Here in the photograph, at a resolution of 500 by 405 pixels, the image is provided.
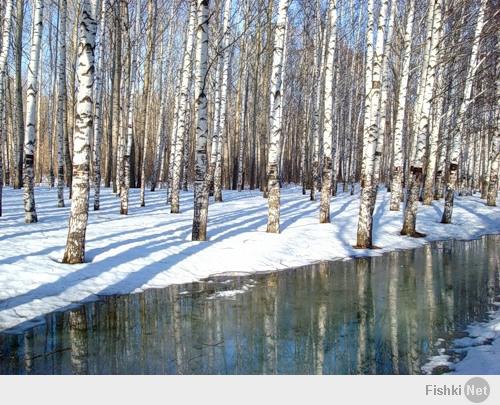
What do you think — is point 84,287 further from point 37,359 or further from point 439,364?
point 439,364

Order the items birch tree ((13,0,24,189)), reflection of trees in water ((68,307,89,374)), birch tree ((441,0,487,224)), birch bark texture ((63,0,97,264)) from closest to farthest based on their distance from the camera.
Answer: reflection of trees in water ((68,307,89,374))
birch bark texture ((63,0,97,264))
birch tree ((441,0,487,224))
birch tree ((13,0,24,189))

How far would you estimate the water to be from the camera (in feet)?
14.9

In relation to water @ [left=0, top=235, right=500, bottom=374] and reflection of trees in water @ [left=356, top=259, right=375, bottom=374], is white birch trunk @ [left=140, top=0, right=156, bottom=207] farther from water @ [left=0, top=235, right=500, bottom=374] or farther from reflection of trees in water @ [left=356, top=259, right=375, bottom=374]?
reflection of trees in water @ [left=356, top=259, right=375, bottom=374]

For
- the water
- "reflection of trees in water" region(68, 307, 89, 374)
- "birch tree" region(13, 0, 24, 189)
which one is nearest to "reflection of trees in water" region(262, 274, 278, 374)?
the water

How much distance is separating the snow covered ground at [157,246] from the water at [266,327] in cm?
55

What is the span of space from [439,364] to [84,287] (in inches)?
209

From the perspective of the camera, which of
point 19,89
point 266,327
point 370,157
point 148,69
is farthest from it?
point 19,89

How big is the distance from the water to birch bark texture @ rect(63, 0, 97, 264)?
5.84 feet

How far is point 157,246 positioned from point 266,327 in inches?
193

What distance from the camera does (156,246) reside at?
9961 millimetres

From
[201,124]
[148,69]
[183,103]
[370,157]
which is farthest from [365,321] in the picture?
[148,69]

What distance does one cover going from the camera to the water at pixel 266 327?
4.53 m

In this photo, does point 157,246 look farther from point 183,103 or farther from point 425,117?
point 425,117

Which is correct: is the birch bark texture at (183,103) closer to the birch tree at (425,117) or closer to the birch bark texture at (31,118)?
the birch bark texture at (31,118)
